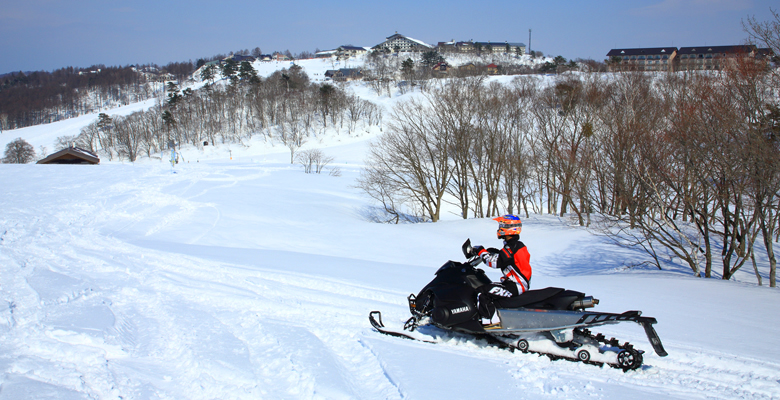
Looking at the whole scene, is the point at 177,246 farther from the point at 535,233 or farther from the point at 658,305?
the point at 535,233

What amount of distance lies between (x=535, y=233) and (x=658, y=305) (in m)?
8.97

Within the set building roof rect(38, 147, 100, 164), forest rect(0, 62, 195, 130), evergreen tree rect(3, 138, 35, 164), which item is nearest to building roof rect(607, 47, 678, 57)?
building roof rect(38, 147, 100, 164)

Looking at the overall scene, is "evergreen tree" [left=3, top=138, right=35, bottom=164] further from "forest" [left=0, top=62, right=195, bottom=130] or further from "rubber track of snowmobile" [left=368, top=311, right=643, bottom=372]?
"rubber track of snowmobile" [left=368, top=311, right=643, bottom=372]

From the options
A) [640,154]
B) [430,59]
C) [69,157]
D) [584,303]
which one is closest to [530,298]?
[584,303]

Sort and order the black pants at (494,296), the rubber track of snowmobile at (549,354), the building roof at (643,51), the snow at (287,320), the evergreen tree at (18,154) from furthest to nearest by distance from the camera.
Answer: the building roof at (643,51)
the evergreen tree at (18,154)
the black pants at (494,296)
the rubber track of snowmobile at (549,354)
the snow at (287,320)

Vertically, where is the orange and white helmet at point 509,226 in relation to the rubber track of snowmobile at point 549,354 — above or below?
above

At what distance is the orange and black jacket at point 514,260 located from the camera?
461cm

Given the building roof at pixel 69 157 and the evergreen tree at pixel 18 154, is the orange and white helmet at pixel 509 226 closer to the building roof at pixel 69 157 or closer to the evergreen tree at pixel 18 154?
the building roof at pixel 69 157

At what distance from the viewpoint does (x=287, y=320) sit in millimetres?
5340

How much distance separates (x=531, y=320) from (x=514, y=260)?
2.22ft

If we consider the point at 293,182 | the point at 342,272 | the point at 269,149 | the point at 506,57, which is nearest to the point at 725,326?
the point at 342,272

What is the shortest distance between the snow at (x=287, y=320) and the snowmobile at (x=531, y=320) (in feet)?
0.63

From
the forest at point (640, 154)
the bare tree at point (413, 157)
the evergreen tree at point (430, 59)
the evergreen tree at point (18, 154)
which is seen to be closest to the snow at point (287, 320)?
the forest at point (640, 154)

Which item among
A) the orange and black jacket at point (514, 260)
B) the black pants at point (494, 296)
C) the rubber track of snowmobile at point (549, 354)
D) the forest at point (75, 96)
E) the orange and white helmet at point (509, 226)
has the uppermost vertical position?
the forest at point (75, 96)
